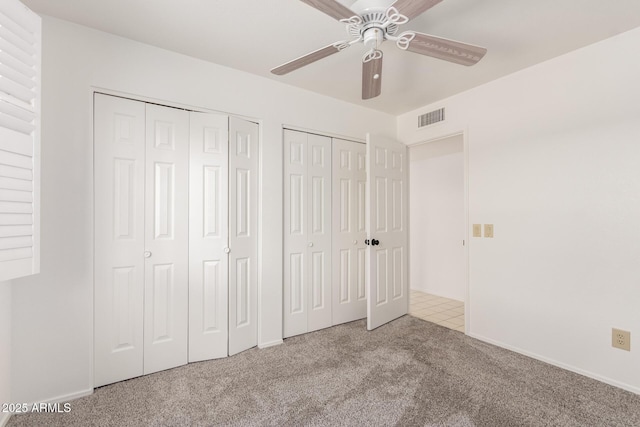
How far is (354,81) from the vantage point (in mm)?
2748

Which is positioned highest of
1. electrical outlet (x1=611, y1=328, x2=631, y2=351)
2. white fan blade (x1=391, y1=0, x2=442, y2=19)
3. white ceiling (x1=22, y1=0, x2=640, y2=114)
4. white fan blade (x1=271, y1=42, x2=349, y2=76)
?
white ceiling (x1=22, y1=0, x2=640, y2=114)

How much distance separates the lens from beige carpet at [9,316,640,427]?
1.70 m

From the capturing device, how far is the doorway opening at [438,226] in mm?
4266

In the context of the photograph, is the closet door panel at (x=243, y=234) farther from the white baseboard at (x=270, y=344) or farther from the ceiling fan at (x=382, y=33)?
the ceiling fan at (x=382, y=33)

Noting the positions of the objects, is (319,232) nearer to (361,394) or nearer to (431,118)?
(361,394)

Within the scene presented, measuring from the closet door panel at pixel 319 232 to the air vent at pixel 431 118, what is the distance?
117 cm

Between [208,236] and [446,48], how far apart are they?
2.13 metres

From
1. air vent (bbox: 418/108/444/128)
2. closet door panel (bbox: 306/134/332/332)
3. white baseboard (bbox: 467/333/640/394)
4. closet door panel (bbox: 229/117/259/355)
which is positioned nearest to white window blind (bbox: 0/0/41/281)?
closet door panel (bbox: 229/117/259/355)

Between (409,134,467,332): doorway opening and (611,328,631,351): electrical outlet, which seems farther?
(409,134,467,332): doorway opening

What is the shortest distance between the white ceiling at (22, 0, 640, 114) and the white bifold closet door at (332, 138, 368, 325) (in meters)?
0.96

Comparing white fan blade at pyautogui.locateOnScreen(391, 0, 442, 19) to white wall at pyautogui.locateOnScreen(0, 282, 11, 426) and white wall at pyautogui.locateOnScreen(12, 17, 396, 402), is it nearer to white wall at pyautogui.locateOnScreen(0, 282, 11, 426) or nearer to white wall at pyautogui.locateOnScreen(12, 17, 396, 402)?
white wall at pyautogui.locateOnScreen(12, 17, 396, 402)

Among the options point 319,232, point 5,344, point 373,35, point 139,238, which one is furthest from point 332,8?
point 5,344

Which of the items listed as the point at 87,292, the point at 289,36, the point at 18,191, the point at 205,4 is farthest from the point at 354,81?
the point at 87,292

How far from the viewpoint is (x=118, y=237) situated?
208cm
